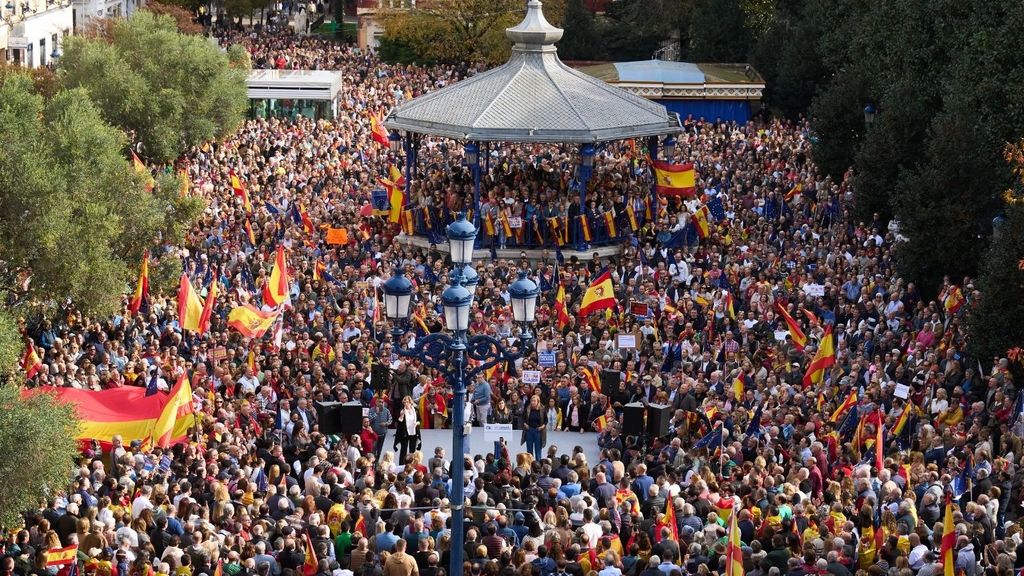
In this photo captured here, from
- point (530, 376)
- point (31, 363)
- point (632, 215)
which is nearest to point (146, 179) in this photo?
point (31, 363)

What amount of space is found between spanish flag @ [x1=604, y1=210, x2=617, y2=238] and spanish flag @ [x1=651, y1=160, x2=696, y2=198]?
6.12 feet

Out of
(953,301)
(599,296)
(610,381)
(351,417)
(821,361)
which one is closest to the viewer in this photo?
(351,417)

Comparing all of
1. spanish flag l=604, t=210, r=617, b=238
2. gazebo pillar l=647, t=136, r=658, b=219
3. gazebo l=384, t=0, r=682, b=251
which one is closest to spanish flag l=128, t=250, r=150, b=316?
gazebo l=384, t=0, r=682, b=251

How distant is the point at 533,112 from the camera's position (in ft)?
130

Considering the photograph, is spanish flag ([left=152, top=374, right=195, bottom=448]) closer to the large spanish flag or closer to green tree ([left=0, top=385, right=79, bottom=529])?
the large spanish flag

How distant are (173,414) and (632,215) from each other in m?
18.0

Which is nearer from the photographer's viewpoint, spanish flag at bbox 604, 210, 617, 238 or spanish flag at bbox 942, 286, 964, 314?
spanish flag at bbox 942, 286, 964, 314

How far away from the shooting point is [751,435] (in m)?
25.0

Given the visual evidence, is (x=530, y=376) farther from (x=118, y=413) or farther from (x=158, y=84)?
(x=158, y=84)

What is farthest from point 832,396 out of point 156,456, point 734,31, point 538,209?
point 734,31

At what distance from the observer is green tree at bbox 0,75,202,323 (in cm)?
3033

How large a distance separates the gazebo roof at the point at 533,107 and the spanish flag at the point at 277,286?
29.8 feet

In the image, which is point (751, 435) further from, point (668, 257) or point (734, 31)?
point (734, 31)

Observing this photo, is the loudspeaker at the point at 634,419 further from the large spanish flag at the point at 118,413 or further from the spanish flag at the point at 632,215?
the spanish flag at the point at 632,215
